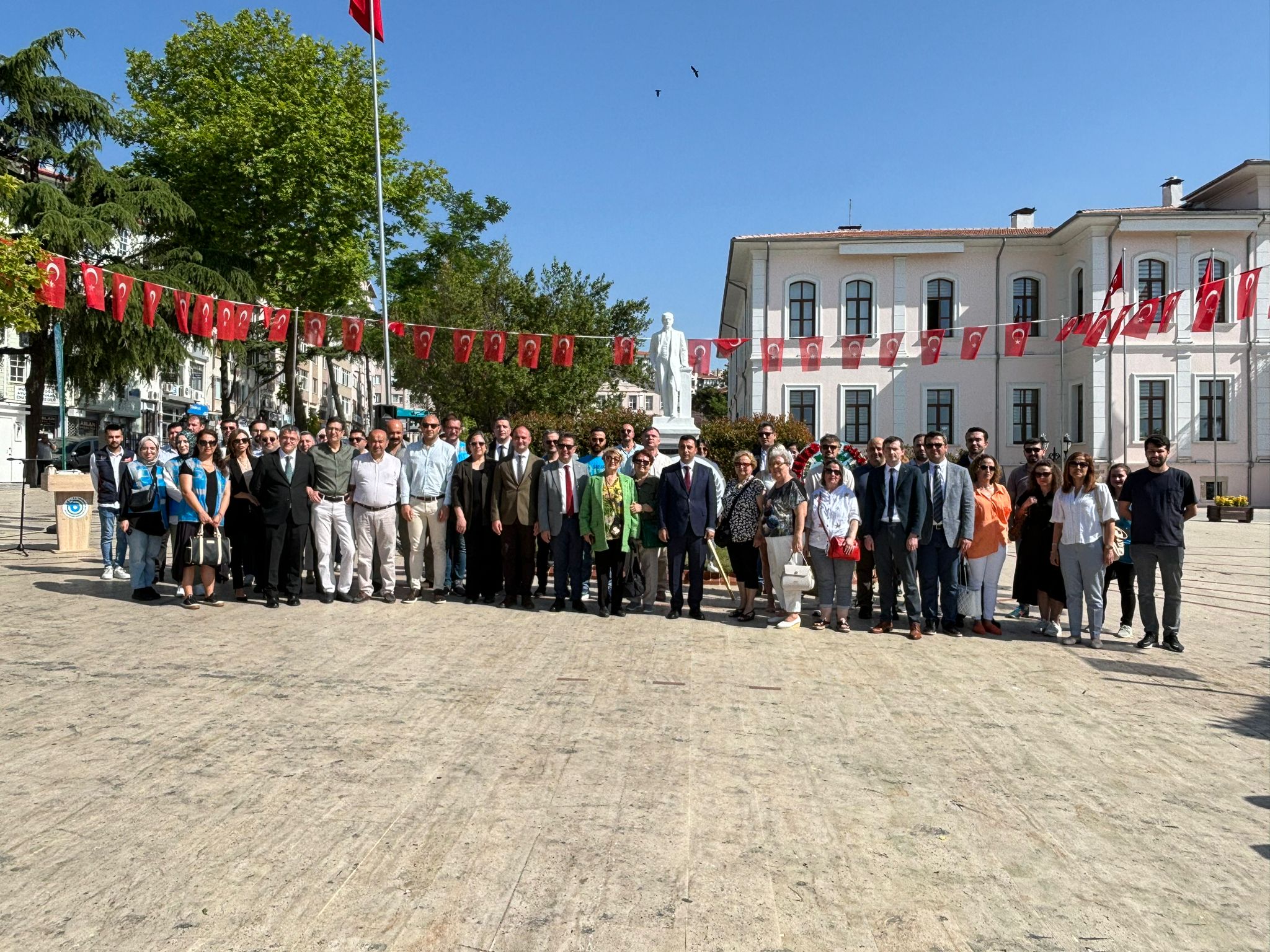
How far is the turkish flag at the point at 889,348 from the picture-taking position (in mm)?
29750

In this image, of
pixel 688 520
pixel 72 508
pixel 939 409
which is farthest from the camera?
pixel 939 409

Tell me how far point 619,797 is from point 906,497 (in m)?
5.41

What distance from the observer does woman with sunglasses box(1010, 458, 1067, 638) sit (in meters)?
9.30

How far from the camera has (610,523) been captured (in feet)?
32.2

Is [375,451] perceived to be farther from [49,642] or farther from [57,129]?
[57,129]

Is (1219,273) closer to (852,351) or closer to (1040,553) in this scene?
(852,351)

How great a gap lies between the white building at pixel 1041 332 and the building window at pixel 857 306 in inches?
2.1

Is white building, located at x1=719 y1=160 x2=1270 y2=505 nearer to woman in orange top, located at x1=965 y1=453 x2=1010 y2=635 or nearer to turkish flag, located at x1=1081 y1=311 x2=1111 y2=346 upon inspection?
turkish flag, located at x1=1081 y1=311 x2=1111 y2=346

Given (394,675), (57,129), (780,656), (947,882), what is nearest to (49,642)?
(394,675)

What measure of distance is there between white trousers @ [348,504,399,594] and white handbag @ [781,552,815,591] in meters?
4.19

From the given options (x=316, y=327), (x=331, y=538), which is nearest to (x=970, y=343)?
(x=316, y=327)

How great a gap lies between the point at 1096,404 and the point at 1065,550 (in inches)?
1055

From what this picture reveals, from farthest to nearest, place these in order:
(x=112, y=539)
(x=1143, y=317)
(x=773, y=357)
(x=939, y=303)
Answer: (x=939, y=303) < (x=773, y=357) < (x=1143, y=317) < (x=112, y=539)

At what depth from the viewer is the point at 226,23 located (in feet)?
109
